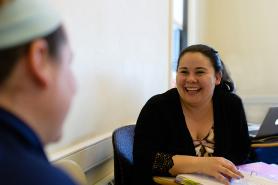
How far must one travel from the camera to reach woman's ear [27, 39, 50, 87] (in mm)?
474

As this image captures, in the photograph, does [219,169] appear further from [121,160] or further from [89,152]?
[89,152]

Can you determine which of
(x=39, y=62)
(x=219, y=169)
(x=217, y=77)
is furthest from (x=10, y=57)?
(x=217, y=77)

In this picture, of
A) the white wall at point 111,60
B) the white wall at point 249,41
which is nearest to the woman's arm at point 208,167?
the white wall at point 111,60

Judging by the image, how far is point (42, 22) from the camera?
19.1 inches

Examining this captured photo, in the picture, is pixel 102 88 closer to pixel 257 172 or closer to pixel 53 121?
pixel 257 172

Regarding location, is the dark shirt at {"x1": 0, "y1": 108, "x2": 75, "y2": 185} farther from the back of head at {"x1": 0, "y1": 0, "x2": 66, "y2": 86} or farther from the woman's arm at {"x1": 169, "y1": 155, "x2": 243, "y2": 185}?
the woman's arm at {"x1": 169, "y1": 155, "x2": 243, "y2": 185}

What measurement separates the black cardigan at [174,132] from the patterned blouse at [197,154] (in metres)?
0.03

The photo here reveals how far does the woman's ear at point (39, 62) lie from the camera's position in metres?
0.47

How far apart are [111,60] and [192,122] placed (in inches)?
20.6

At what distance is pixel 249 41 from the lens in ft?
13.4

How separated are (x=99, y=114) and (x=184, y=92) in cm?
43

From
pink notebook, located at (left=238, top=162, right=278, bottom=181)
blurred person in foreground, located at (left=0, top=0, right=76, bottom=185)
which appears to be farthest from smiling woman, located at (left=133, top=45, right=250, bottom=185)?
blurred person in foreground, located at (left=0, top=0, right=76, bottom=185)

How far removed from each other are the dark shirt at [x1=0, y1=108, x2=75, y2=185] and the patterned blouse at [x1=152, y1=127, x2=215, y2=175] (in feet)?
3.58

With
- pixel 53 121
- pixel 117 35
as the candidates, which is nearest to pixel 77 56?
pixel 117 35
